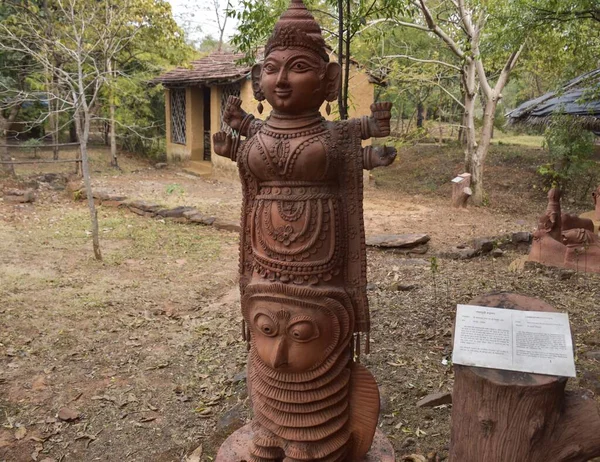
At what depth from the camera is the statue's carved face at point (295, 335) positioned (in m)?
2.58

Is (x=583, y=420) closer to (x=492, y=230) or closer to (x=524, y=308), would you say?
(x=524, y=308)

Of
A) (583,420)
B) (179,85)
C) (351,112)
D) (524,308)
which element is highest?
(179,85)

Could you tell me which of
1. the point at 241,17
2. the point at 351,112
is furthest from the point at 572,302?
the point at 351,112

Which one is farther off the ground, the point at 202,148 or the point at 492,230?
the point at 202,148

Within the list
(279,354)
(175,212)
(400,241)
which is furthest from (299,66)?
(175,212)

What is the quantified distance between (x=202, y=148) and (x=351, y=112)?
5836mm

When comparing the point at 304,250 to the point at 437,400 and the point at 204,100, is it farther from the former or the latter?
the point at 204,100

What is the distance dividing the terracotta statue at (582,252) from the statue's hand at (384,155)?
5.02 metres

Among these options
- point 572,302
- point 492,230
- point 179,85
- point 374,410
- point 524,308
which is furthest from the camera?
point 179,85

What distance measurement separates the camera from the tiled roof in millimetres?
13121

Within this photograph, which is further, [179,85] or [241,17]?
[179,85]

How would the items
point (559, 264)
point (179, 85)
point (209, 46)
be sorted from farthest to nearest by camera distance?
1. point (209, 46)
2. point (179, 85)
3. point (559, 264)

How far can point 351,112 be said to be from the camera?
12719mm

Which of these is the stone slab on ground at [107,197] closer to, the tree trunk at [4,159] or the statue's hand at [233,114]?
the tree trunk at [4,159]
